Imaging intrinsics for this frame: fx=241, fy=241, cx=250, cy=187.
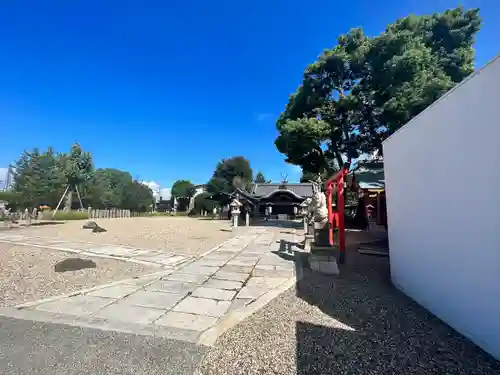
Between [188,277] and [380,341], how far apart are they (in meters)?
3.20

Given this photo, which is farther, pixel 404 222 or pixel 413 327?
pixel 404 222

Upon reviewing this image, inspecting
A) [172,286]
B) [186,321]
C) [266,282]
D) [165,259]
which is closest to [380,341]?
[186,321]

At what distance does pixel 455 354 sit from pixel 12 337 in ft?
13.3

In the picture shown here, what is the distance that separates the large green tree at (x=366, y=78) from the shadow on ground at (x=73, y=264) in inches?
418

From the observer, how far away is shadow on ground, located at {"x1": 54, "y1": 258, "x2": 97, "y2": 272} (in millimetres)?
4728

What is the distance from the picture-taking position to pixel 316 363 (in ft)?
6.53

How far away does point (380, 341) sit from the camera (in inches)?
90.7

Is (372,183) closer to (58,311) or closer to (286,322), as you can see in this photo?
(286,322)

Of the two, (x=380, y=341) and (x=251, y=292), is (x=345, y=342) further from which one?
(x=251, y=292)

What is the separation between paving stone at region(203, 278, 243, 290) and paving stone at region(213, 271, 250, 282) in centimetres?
17

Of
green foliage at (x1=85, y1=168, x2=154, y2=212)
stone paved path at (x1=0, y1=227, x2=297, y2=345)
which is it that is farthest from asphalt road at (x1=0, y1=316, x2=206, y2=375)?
green foliage at (x1=85, y1=168, x2=154, y2=212)

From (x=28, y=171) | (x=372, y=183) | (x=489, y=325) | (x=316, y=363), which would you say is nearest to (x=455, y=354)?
(x=489, y=325)

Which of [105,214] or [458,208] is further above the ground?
[458,208]

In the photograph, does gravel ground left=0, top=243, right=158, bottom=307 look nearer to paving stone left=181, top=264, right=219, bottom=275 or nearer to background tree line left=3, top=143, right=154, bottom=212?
paving stone left=181, top=264, right=219, bottom=275
